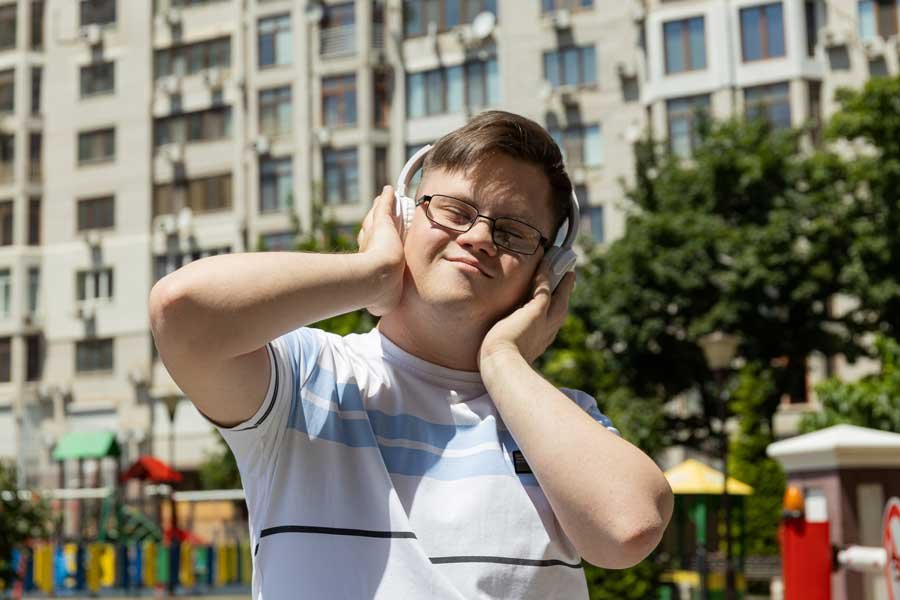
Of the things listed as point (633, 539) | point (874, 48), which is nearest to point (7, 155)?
point (874, 48)

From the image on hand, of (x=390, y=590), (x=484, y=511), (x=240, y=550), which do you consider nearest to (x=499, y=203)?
(x=484, y=511)

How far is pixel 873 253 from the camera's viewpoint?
2612 centimetres

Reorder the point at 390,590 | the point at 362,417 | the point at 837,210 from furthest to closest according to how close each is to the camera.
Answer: the point at 837,210
the point at 362,417
the point at 390,590

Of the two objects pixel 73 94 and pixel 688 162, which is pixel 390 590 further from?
pixel 73 94

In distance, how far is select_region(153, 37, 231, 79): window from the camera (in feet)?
134

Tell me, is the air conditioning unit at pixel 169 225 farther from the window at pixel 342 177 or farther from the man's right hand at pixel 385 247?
the man's right hand at pixel 385 247

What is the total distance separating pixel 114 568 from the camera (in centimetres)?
2288

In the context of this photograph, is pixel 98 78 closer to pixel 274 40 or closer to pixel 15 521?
pixel 274 40

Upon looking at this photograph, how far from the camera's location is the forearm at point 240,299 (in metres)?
1.98

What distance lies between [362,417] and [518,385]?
274mm

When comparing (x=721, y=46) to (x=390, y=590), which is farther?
(x=721, y=46)

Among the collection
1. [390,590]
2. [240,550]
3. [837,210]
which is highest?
[837,210]

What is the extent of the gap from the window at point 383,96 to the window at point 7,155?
12.5m

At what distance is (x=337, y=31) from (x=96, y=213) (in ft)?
32.4
